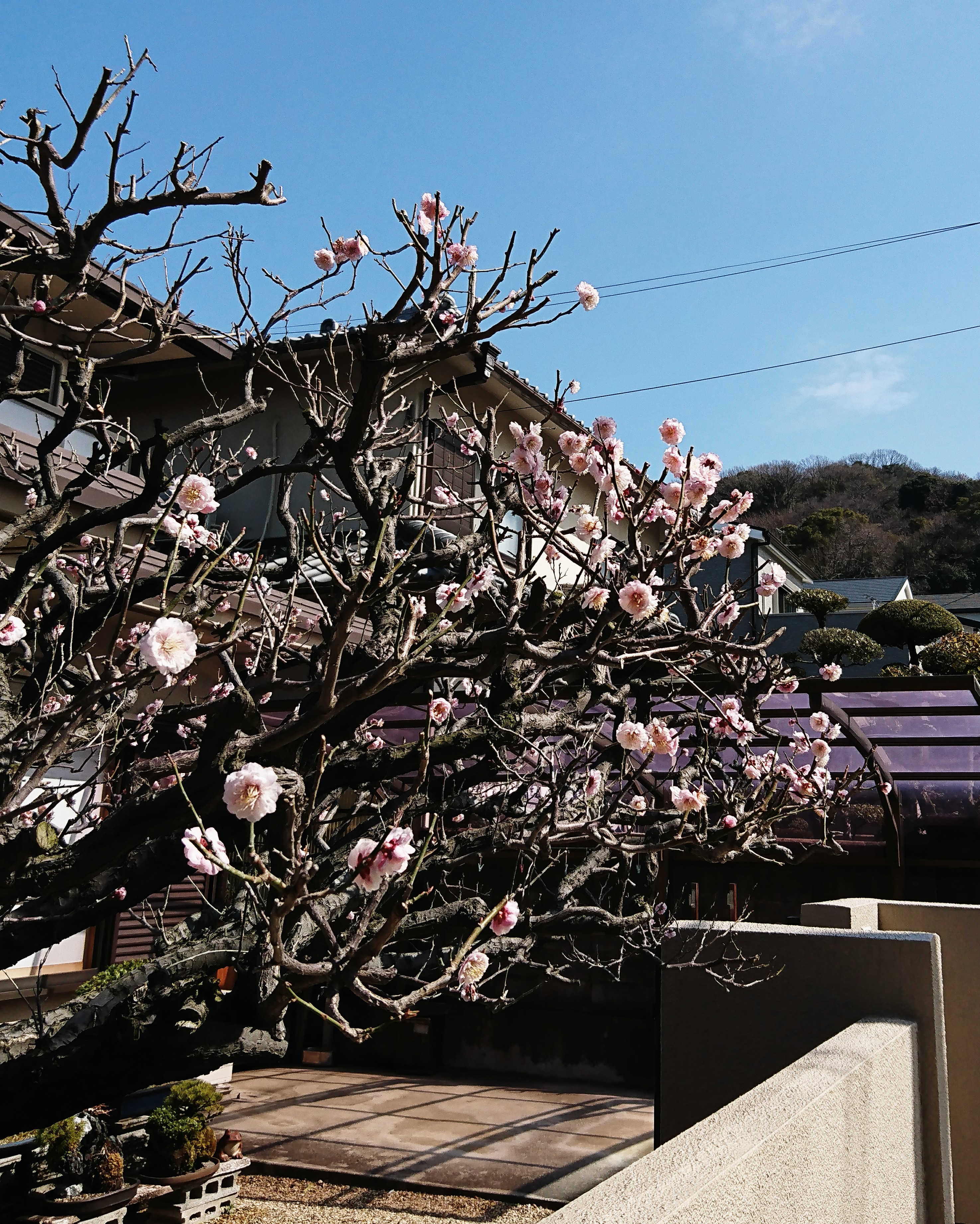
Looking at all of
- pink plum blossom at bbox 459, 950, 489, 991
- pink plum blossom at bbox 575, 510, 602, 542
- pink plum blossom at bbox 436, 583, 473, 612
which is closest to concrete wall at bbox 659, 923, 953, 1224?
pink plum blossom at bbox 459, 950, 489, 991

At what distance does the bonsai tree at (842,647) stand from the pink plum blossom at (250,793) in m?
19.1

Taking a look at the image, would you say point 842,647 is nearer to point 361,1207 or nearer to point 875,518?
point 361,1207

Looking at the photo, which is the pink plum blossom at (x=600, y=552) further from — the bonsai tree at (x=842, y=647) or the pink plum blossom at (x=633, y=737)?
the bonsai tree at (x=842, y=647)

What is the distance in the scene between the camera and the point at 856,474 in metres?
49.6

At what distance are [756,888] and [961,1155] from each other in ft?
14.4

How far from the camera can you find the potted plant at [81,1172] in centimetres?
484

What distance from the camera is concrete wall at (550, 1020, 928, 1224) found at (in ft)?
5.36

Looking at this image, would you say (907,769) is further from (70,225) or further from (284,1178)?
(70,225)

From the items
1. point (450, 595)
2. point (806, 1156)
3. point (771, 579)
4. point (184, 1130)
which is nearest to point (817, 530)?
point (771, 579)

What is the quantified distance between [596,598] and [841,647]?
57.1 feet

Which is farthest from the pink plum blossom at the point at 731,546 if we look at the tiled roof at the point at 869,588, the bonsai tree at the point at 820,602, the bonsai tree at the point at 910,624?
the tiled roof at the point at 869,588

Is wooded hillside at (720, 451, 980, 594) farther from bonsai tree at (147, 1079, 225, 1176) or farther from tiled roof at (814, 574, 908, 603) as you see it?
bonsai tree at (147, 1079, 225, 1176)

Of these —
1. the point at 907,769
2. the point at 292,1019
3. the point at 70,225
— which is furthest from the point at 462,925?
the point at 292,1019

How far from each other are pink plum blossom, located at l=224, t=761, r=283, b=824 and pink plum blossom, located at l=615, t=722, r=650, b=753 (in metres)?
2.47
